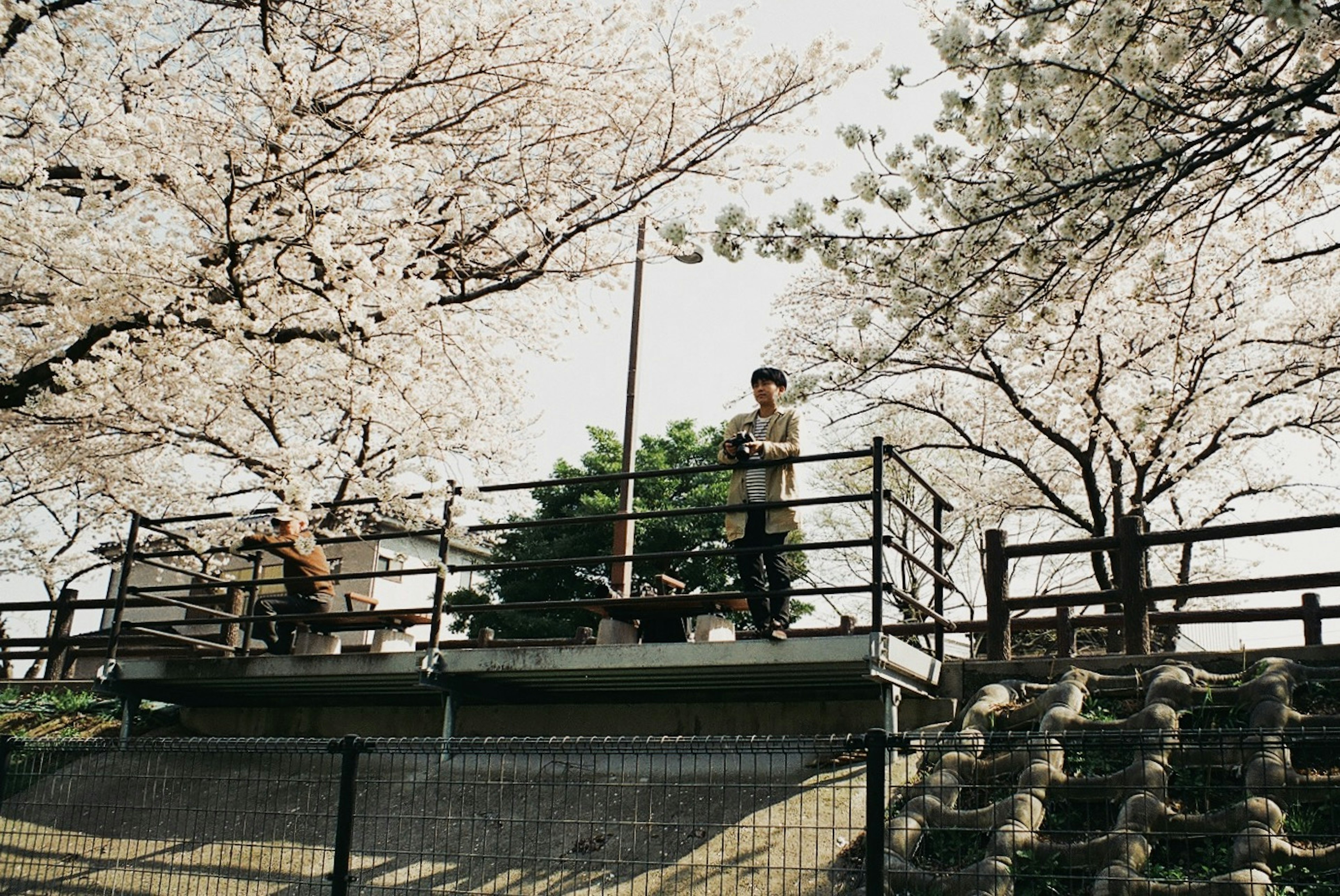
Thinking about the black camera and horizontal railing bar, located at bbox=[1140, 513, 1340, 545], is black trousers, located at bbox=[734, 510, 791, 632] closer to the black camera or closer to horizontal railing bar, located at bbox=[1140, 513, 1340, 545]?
the black camera

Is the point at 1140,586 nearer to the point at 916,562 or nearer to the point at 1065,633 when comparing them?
the point at 916,562

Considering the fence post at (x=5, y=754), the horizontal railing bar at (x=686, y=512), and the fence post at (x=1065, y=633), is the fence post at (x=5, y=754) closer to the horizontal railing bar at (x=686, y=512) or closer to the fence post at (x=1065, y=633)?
the horizontal railing bar at (x=686, y=512)

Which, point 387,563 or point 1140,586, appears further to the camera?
point 387,563

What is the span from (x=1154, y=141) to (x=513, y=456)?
44.9 feet

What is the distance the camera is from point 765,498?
842 centimetres

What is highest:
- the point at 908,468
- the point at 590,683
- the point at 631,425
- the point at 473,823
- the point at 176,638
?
the point at 631,425

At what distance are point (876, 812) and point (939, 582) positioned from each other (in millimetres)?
3736

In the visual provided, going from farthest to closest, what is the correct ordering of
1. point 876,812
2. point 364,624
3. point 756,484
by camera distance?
point 364,624
point 756,484
point 876,812

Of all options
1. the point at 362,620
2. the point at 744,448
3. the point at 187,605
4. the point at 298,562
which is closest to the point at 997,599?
the point at 744,448

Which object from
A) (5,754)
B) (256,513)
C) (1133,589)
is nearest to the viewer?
(5,754)

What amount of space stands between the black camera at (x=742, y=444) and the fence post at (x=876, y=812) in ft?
11.6

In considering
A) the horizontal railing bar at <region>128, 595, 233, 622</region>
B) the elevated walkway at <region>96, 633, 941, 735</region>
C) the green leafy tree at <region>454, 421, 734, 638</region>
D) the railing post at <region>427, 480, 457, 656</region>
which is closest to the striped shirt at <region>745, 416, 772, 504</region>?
the elevated walkway at <region>96, 633, 941, 735</region>

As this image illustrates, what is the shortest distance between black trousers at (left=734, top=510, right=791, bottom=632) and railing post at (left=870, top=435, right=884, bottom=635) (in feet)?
2.05

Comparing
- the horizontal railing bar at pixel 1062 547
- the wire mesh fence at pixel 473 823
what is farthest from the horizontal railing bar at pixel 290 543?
the horizontal railing bar at pixel 1062 547
